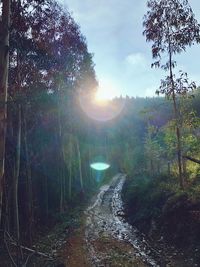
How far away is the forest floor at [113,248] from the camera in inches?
478

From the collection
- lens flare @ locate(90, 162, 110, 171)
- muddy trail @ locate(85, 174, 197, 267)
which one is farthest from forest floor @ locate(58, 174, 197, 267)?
lens flare @ locate(90, 162, 110, 171)

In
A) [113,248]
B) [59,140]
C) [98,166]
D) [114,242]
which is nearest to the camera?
[113,248]

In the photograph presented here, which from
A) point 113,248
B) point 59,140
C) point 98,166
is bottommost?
point 98,166

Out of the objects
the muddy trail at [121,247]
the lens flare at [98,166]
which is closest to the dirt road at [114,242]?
the muddy trail at [121,247]

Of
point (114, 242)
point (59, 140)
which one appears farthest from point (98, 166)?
point (114, 242)

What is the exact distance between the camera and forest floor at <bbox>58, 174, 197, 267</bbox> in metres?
12.1

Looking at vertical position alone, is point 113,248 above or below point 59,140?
below

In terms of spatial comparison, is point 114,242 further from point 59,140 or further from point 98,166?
point 98,166

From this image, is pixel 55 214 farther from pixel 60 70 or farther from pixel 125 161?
pixel 125 161

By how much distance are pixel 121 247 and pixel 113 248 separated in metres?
0.34

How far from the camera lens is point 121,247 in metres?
14.4

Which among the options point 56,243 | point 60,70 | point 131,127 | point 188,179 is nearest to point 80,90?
point 60,70

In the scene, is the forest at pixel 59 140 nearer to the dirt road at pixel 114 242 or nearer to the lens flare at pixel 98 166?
the dirt road at pixel 114 242

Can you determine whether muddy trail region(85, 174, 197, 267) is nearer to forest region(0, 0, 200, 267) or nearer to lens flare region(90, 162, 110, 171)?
forest region(0, 0, 200, 267)
